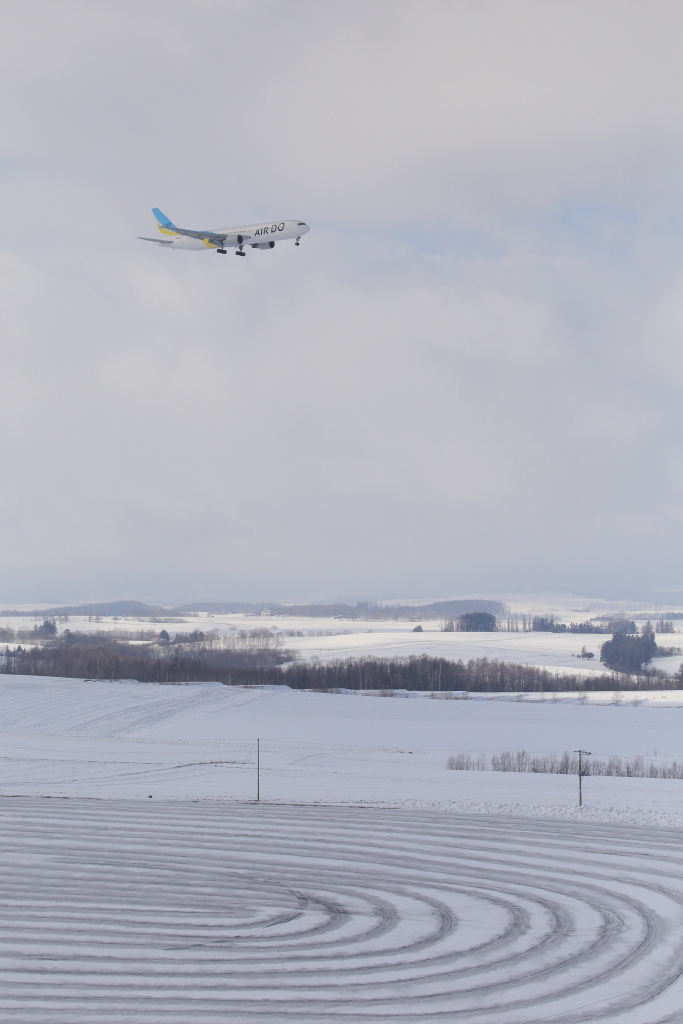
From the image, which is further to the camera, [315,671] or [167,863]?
[315,671]

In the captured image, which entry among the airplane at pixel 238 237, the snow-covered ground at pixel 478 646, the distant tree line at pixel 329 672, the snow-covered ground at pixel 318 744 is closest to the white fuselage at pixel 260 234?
the airplane at pixel 238 237

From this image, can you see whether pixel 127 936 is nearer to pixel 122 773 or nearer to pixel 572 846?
pixel 572 846

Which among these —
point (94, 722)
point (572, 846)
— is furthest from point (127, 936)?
point (94, 722)

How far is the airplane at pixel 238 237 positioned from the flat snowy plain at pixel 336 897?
26.7m

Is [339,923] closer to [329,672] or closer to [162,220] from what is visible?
[162,220]

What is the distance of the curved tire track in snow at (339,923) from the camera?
1172 cm

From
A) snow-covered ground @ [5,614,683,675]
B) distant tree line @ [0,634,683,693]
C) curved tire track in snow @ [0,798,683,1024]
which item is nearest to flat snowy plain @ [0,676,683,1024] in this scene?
curved tire track in snow @ [0,798,683,1024]

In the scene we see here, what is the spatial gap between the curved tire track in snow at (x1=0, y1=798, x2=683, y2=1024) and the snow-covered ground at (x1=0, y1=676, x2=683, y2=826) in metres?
6.26

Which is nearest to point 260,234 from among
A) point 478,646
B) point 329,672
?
point 329,672

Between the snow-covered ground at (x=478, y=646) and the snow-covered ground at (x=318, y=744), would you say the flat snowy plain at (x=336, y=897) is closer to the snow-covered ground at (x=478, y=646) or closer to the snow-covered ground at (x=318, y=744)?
the snow-covered ground at (x=318, y=744)

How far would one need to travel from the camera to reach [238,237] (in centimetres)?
4659

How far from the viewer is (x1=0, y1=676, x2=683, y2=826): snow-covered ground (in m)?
30.8

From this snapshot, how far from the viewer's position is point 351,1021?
11.1 m

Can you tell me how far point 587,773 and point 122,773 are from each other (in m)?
20.1
